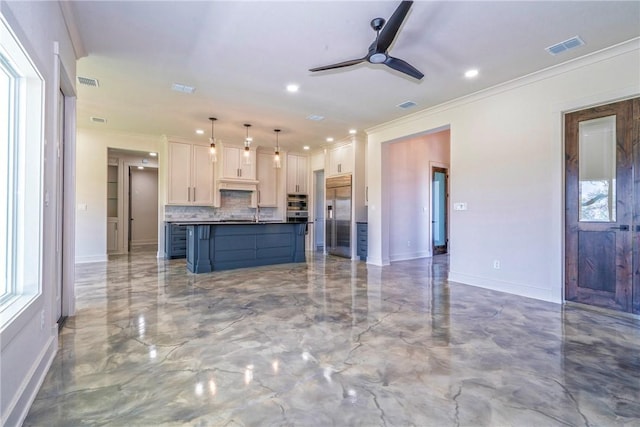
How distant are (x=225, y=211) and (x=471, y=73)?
626cm

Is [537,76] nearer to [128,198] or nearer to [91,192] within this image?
[91,192]

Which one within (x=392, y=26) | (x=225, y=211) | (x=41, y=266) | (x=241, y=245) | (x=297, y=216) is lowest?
(x=241, y=245)

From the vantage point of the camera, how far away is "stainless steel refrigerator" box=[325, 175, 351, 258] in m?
7.36

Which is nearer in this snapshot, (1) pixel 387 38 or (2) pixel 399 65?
(1) pixel 387 38

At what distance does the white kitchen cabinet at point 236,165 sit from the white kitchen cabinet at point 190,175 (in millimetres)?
367

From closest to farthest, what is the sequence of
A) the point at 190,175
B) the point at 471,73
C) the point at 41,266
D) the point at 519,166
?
the point at 41,266, the point at 471,73, the point at 519,166, the point at 190,175

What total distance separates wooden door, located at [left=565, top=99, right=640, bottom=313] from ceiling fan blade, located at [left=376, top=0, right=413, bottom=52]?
269 centimetres

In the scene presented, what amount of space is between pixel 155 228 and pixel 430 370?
31.8 feet

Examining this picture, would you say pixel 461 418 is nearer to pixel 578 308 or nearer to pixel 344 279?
pixel 578 308

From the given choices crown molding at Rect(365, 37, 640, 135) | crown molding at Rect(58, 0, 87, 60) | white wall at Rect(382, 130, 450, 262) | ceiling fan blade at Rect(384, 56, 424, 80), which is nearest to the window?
crown molding at Rect(58, 0, 87, 60)

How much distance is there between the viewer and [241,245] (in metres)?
5.87

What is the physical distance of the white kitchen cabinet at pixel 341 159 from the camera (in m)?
7.39

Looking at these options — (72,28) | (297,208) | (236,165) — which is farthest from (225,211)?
(72,28)

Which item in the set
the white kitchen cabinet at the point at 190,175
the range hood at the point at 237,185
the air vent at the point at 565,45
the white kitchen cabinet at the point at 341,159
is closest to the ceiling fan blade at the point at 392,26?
A: the air vent at the point at 565,45
